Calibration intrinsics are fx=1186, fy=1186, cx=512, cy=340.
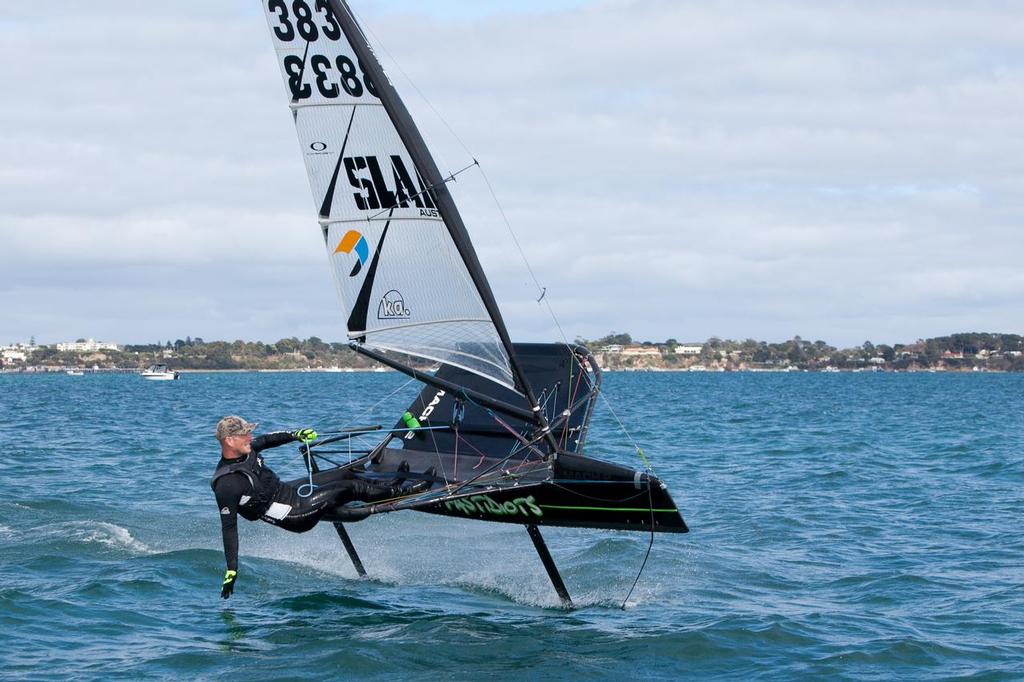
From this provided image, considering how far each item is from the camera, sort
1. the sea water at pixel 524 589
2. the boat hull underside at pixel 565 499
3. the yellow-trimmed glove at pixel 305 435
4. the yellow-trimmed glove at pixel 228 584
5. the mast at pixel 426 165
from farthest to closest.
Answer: the mast at pixel 426 165, the yellow-trimmed glove at pixel 305 435, the boat hull underside at pixel 565 499, the yellow-trimmed glove at pixel 228 584, the sea water at pixel 524 589

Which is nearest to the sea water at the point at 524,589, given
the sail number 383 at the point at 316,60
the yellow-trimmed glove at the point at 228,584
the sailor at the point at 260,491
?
the yellow-trimmed glove at the point at 228,584

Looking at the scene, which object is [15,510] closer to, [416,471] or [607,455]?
[416,471]

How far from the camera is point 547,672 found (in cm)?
855

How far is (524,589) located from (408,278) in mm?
3096

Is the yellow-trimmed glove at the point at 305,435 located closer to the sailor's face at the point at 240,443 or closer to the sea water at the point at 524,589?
the sailor's face at the point at 240,443

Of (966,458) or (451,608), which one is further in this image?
(966,458)

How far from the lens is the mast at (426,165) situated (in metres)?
10.1

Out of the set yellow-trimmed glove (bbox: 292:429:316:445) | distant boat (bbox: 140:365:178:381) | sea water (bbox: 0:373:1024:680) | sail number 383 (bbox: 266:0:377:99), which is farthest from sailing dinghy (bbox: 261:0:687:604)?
distant boat (bbox: 140:365:178:381)

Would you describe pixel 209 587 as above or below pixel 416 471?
below

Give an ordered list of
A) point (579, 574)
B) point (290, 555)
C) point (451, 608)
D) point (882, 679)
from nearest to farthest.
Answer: point (882, 679), point (451, 608), point (579, 574), point (290, 555)

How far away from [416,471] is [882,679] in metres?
5.27

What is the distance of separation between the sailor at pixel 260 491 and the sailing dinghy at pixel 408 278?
0.69 ft

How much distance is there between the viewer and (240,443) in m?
9.54

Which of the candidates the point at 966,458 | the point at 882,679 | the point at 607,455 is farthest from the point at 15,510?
the point at 966,458
